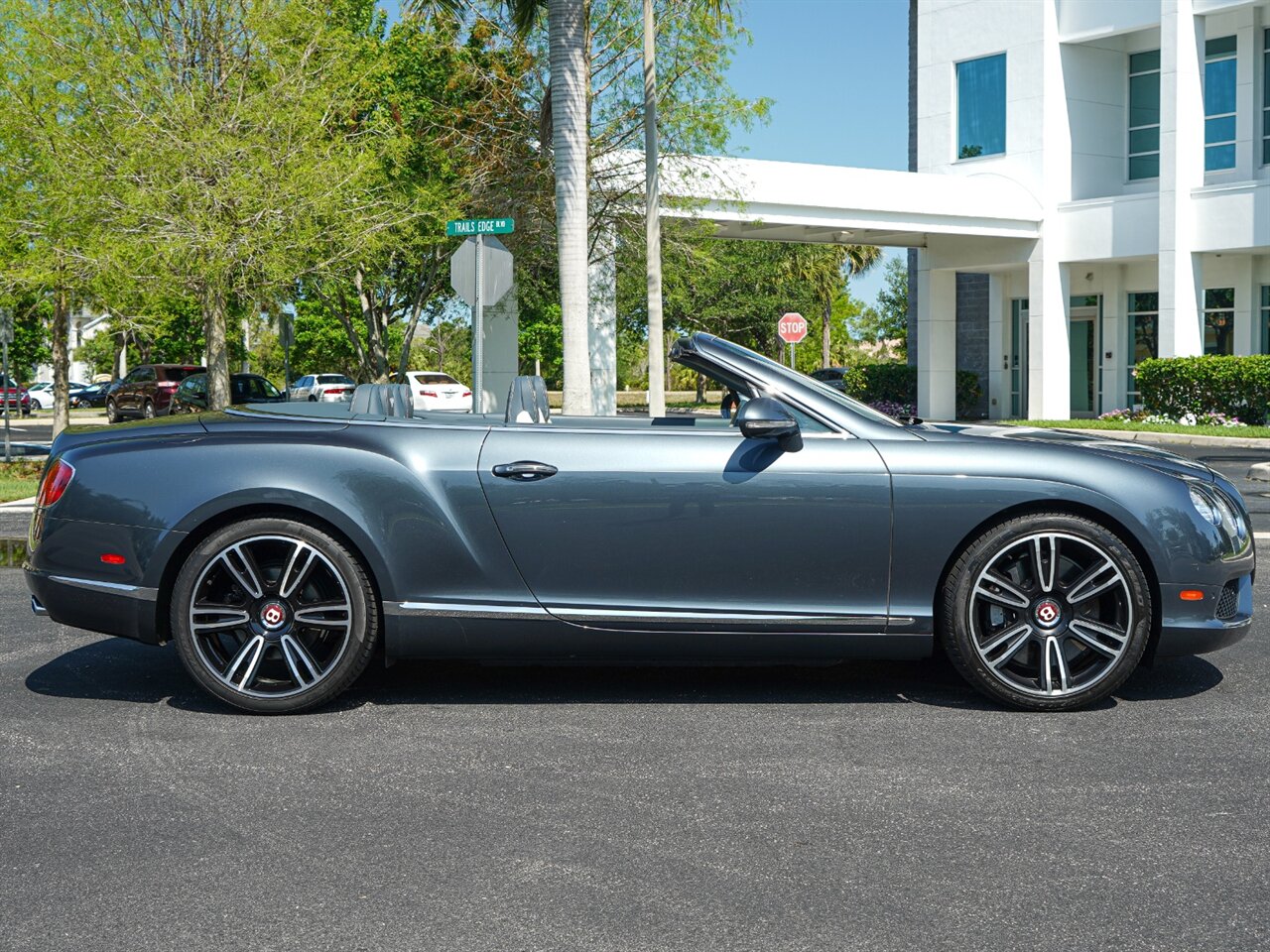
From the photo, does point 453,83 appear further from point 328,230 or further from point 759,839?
point 759,839

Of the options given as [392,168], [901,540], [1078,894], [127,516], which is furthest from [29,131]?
[1078,894]

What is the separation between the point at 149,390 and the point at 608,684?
36.3 metres

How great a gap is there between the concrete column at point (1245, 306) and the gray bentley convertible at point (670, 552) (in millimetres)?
26012

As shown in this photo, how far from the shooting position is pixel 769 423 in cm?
505

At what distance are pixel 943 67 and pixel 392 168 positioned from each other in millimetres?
14936

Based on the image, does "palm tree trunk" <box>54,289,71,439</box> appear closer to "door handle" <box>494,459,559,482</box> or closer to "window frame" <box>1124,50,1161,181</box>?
"door handle" <box>494,459,559,482</box>

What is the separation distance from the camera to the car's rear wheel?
5.15 metres

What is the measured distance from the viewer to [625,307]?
32.8 metres

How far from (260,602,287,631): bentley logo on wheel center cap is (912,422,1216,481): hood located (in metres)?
2.52

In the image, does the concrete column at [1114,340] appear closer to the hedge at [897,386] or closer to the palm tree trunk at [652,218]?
the hedge at [897,386]

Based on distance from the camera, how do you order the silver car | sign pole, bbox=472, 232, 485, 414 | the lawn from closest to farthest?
1. sign pole, bbox=472, 232, 485, 414
2. the lawn
3. the silver car

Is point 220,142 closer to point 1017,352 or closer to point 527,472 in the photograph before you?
point 527,472

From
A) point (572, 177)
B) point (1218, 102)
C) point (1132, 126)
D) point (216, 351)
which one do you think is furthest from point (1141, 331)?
point (216, 351)

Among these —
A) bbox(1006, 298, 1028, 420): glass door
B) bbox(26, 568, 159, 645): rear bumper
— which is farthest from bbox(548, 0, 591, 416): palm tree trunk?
bbox(1006, 298, 1028, 420): glass door
